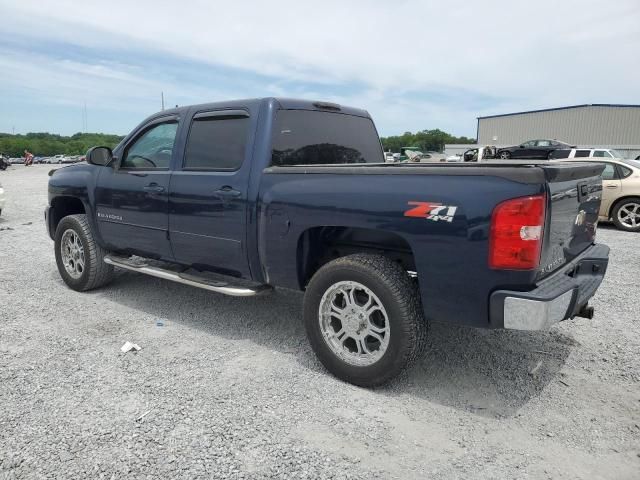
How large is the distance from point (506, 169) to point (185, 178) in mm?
2683

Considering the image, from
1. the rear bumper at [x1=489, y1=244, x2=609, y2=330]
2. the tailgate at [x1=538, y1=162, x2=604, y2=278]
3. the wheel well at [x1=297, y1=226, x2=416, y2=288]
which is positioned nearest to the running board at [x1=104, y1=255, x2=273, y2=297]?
the wheel well at [x1=297, y1=226, x2=416, y2=288]

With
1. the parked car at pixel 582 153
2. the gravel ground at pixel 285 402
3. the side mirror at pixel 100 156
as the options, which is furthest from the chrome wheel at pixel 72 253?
the parked car at pixel 582 153

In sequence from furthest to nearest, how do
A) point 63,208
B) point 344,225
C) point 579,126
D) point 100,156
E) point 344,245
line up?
point 579,126 → point 63,208 → point 100,156 → point 344,245 → point 344,225

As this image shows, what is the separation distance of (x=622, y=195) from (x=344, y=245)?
8.59 m

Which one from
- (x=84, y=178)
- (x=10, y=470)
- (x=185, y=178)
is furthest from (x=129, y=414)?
(x=84, y=178)

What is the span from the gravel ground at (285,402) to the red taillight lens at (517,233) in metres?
1.02

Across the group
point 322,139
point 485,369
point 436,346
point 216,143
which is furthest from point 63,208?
point 485,369

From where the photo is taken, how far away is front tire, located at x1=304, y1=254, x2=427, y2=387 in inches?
122

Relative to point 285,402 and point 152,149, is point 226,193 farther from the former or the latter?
point 285,402

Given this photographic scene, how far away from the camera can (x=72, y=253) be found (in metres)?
5.57

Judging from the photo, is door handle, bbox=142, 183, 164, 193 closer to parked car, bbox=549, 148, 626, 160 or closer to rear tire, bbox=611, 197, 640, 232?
rear tire, bbox=611, 197, 640, 232

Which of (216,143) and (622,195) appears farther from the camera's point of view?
(622,195)

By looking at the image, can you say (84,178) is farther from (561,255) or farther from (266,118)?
(561,255)

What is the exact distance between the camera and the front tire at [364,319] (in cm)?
310
